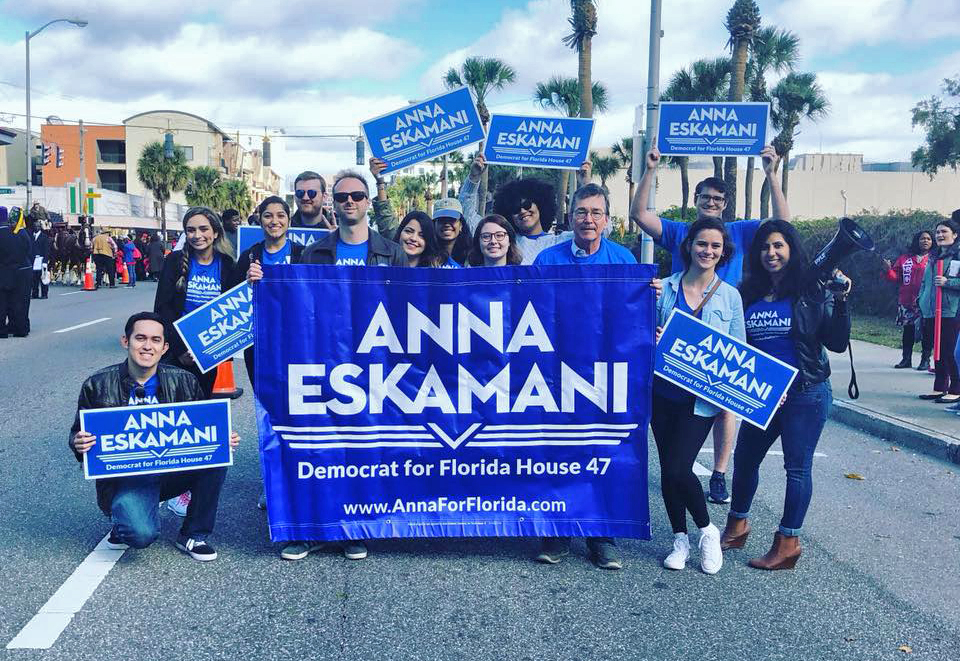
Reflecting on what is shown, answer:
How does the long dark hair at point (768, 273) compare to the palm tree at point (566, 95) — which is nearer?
the long dark hair at point (768, 273)

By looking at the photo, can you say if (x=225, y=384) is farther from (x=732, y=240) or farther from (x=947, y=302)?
(x=947, y=302)

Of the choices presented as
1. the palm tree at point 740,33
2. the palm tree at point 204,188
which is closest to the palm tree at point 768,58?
the palm tree at point 740,33

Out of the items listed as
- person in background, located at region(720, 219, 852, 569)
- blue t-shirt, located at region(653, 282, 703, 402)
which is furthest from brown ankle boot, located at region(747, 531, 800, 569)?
blue t-shirt, located at region(653, 282, 703, 402)

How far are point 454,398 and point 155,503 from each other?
59.0 inches

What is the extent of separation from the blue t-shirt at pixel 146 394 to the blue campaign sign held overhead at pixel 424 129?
141 inches

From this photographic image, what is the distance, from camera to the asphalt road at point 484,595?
3.68 m

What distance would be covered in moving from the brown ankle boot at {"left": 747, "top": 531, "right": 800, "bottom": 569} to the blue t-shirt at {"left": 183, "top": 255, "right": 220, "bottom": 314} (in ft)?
11.9

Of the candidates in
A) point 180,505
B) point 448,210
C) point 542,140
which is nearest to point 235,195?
point 542,140

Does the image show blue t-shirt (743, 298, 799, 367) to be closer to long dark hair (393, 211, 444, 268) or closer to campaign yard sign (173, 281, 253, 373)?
long dark hair (393, 211, 444, 268)

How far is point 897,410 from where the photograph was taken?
29.0 feet

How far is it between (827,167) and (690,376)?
89.9 meters

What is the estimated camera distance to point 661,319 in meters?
4.85

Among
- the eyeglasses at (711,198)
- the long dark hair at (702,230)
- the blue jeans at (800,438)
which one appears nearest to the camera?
the blue jeans at (800,438)

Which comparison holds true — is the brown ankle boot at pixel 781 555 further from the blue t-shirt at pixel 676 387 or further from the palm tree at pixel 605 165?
the palm tree at pixel 605 165
